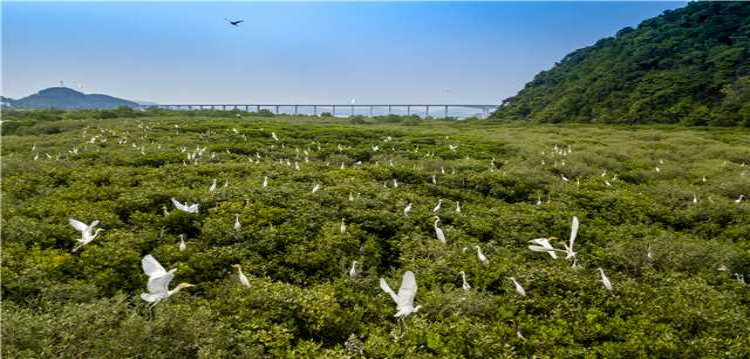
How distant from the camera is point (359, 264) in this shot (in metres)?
4.93

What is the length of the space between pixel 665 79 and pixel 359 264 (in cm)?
3773

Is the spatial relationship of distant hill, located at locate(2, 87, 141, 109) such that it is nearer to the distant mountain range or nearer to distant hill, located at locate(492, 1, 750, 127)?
the distant mountain range

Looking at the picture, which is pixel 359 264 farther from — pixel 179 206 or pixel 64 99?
pixel 64 99

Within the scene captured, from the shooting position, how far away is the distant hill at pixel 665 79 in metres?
29.2

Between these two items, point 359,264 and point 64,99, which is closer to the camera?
point 359,264

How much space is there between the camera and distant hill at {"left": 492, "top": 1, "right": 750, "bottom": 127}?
2922 cm

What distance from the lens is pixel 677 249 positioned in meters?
5.60

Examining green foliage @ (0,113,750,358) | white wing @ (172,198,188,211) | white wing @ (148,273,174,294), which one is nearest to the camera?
white wing @ (148,273,174,294)

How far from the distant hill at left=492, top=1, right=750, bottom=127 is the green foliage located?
24.1m

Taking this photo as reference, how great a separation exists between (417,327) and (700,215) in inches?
260

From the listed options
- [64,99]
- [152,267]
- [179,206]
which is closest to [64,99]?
[64,99]

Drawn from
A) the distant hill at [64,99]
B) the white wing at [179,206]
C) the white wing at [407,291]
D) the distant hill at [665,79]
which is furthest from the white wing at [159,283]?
the distant hill at [64,99]

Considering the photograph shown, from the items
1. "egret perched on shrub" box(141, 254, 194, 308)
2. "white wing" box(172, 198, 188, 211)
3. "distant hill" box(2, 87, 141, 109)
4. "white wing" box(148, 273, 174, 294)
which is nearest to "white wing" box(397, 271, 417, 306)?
"egret perched on shrub" box(141, 254, 194, 308)

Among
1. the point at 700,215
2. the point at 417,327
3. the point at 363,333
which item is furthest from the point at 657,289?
the point at 700,215
